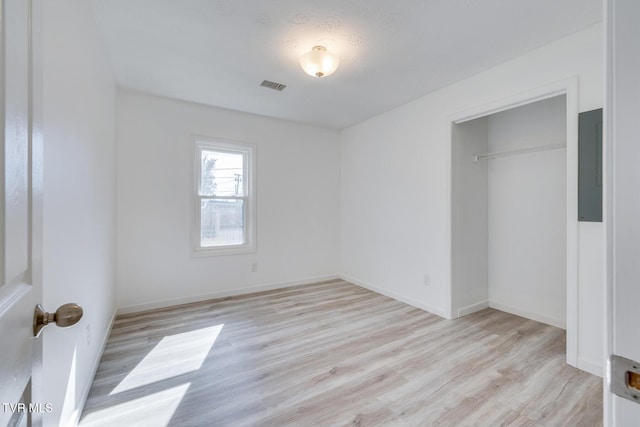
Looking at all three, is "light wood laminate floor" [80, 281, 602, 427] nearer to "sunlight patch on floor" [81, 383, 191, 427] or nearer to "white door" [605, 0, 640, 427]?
"sunlight patch on floor" [81, 383, 191, 427]

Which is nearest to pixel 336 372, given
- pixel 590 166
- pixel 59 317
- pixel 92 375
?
pixel 92 375

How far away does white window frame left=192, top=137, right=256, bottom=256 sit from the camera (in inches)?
143

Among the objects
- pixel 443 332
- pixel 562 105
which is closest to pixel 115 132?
pixel 443 332

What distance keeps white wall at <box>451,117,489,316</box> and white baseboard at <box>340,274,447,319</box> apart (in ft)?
0.64

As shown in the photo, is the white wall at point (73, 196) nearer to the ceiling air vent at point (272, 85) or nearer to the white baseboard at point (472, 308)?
the ceiling air vent at point (272, 85)

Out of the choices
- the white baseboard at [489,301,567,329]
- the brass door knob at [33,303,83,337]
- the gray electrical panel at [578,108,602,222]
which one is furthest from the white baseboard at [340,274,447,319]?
the brass door knob at [33,303,83,337]

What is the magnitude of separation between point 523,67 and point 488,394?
8.83 ft

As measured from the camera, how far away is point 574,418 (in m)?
1.66

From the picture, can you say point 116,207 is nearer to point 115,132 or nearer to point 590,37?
point 115,132

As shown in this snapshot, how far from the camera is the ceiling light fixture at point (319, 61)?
2232mm

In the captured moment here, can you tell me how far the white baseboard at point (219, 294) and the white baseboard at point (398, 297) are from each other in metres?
0.38

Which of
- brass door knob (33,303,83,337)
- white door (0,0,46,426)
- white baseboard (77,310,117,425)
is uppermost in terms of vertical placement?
white door (0,0,46,426)

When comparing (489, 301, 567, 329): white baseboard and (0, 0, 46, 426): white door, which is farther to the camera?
(489, 301, 567, 329): white baseboard

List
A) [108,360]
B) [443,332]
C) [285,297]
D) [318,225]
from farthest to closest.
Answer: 1. [318,225]
2. [285,297]
3. [443,332]
4. [108,360]
